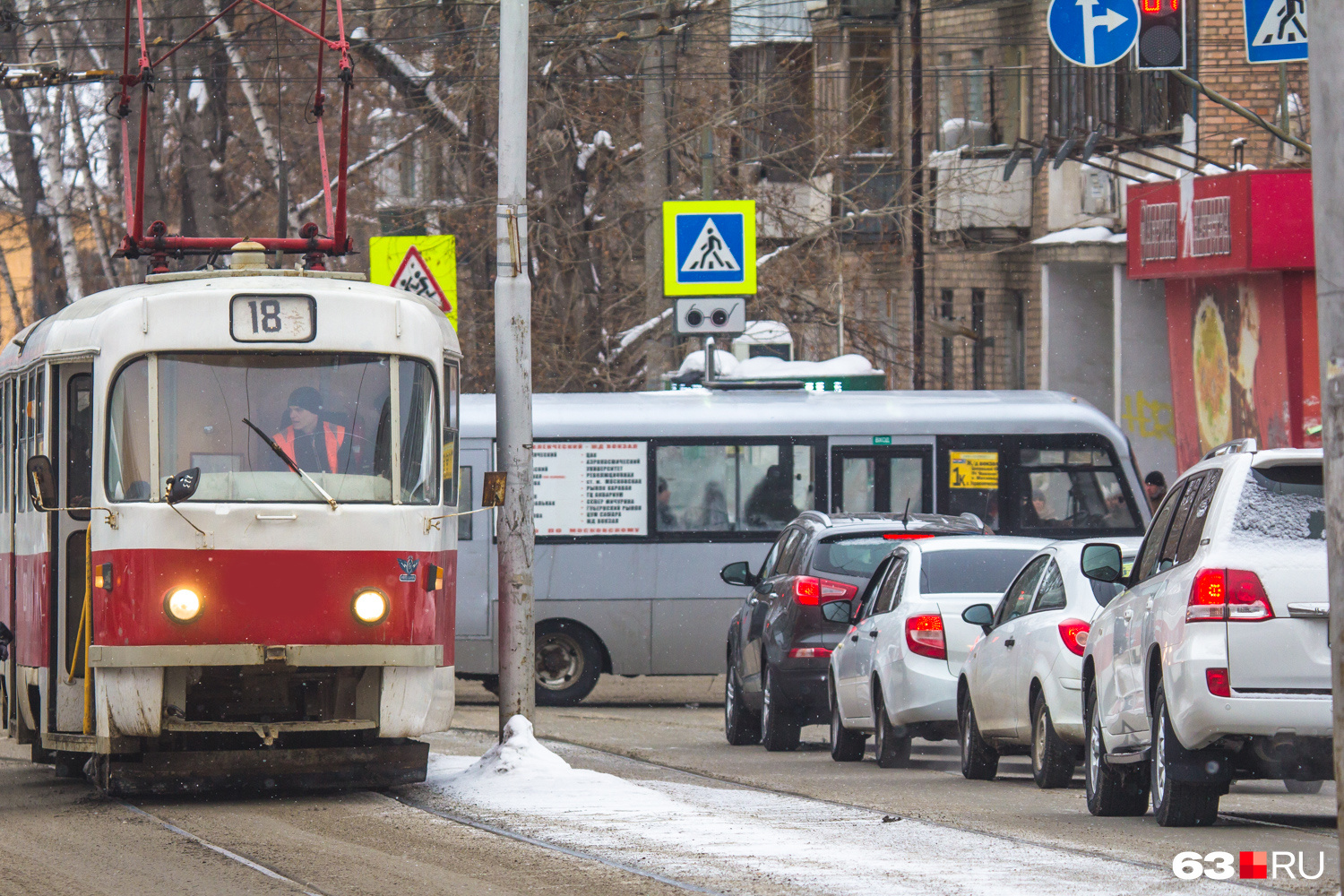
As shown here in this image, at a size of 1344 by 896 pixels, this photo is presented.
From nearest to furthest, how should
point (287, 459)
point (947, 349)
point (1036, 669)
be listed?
point (287, 459), point (1036, 669), point (947, 349)

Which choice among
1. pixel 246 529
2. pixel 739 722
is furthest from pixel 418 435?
pixel 739 722

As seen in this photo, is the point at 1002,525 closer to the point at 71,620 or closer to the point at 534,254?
the point at 534,254

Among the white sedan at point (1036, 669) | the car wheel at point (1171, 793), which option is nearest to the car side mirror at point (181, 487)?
the white sedan at point (1036, 669)

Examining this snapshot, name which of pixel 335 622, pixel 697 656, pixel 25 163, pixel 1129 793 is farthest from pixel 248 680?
pixel 25 163

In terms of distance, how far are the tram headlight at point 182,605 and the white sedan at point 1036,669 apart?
433cm

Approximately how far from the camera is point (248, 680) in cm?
1170

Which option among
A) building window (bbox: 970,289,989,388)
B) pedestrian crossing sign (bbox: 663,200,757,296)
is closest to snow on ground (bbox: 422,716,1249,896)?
pedestrian crossing sign (bbox: 663,200,757,296)

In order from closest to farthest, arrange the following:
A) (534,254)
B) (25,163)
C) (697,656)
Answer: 1. (697,656)
2. (534,254)
3. (25,163)

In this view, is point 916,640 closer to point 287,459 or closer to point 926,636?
point 926,636

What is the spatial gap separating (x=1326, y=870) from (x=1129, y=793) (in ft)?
7.66

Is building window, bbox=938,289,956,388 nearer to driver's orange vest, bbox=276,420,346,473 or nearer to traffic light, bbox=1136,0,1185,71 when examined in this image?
traffic light, bbox=1136,0,1185,71

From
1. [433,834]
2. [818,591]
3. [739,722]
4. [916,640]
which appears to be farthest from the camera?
[739,722]

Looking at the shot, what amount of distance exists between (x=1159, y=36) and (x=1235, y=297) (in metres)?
9.51

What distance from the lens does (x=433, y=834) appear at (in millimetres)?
10164
